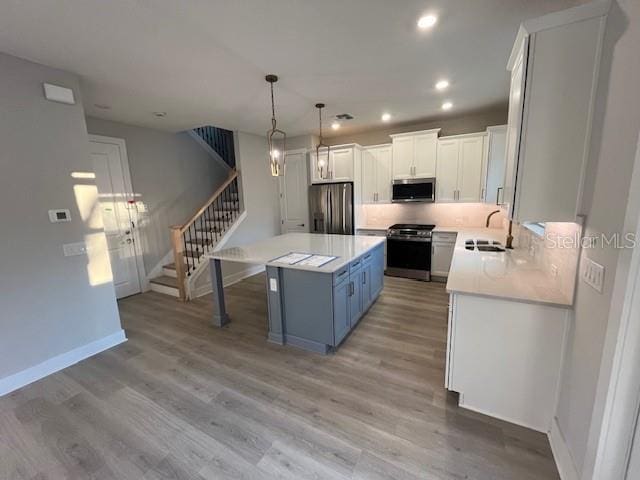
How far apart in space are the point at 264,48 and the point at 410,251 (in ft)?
11.9

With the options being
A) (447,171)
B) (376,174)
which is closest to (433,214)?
(447,171)

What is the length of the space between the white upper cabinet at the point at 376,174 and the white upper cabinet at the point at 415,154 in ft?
0.58

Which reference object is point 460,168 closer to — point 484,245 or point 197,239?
point 484,245

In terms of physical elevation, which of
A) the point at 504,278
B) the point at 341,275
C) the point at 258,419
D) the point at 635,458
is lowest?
the point at 258,419

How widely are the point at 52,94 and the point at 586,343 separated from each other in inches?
170

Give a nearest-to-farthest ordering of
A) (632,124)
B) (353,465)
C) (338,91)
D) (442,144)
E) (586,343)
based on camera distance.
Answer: (632,124), (586,343), (353,465), (338,91), (442,144)

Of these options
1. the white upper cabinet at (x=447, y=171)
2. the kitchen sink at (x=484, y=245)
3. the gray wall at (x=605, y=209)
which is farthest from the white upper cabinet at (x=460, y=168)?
the gray wall at (x=605, y=209)

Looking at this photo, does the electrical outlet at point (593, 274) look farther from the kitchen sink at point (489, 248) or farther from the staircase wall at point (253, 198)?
the staircase wall at point (253, 198)

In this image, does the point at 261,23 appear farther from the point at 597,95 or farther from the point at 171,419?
the point at 171,419

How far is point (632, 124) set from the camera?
3.43 ft

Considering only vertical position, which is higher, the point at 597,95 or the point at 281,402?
the point at 597,95

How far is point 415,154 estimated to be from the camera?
462 cm

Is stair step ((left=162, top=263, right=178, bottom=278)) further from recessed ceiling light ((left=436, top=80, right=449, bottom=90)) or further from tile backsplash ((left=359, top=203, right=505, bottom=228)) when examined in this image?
recessed ceiling light ((left=436, top=80, right=449, bottom=90))

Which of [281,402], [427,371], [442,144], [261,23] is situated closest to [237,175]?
[261,23]
